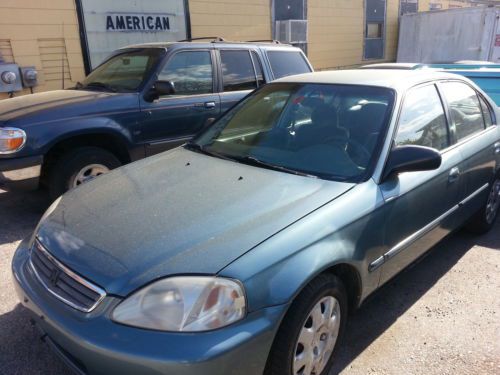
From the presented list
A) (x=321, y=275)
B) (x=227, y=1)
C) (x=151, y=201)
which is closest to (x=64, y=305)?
(x=151, y=201)

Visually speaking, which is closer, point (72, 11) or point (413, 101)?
point (413, 101)

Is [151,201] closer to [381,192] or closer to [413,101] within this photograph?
[381,192]

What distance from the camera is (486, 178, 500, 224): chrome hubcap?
4.09 meters

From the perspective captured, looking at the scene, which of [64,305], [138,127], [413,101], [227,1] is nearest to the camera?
[64,305]

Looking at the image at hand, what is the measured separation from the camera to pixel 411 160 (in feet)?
8.16

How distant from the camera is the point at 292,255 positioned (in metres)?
1.99

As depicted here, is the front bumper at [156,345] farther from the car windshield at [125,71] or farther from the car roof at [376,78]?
the car windshield at [125,71]

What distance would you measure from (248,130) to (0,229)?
9.02ft

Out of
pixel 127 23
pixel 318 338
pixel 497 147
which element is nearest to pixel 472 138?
pixel 497 147

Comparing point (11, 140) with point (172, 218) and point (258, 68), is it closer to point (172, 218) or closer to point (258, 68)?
point (172, 218)

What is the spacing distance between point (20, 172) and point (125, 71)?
1801 millimetres

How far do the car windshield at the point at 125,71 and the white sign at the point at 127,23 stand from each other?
256cm

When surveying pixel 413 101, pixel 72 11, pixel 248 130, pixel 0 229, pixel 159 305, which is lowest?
pixel 0 229

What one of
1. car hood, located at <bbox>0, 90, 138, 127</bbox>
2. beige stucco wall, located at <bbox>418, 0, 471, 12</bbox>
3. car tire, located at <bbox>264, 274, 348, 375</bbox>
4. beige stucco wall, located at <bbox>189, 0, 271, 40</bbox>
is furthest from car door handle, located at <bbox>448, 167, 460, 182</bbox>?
beige stucco wall, located at <bbox>418, 0, 471, 12</bbox>
